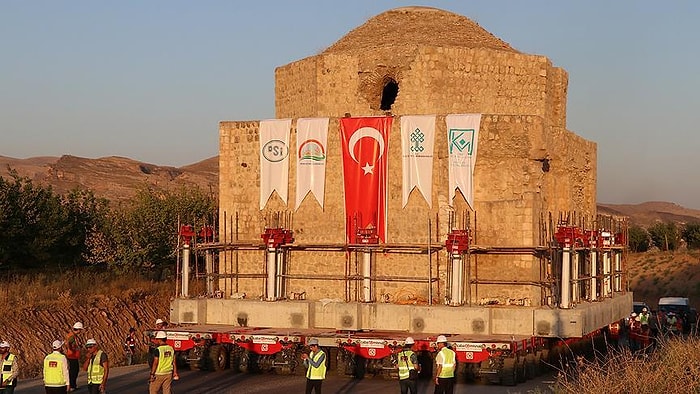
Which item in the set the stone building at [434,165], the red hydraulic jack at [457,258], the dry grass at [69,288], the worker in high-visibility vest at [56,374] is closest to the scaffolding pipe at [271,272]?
the stone building at [434,165]

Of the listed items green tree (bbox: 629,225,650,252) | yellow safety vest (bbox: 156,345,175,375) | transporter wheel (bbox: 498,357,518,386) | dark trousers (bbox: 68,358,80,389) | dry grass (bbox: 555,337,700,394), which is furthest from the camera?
green tree (bbox: 629,225,650,252)

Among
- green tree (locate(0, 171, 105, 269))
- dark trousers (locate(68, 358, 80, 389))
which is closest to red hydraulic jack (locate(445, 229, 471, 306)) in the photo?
dark trousers (locate(68, 358, 80, 389))

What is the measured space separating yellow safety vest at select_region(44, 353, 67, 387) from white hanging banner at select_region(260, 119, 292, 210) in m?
10.2

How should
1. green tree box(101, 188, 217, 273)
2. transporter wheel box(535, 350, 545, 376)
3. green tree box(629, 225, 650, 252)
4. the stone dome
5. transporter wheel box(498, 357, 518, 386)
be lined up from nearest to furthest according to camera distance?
transporter wheel box(498, 357, 518, 386) → transporter wheel box(535, 350, 545, 376) → the stone dome → green tree box(101, 188, 217, 273) → green tree box(629, 225, 650, 252)

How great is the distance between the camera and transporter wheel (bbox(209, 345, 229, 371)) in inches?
875

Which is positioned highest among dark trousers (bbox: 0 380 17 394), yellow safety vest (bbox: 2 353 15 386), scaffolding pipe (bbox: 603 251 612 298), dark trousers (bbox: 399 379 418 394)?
scaffolding pipe (bbox: 603 251 612 298)

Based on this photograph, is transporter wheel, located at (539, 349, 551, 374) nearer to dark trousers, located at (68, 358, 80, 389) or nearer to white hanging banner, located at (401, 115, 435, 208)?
white hanging banner, located at (401, 115, 435, 208)

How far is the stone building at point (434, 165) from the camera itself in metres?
23.0

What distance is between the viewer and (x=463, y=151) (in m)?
23.2

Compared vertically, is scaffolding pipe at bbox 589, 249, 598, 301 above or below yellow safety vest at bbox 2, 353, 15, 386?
above

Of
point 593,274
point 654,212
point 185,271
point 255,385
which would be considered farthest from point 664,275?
point 654,212

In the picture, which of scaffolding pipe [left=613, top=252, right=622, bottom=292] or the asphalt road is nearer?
the asphalt road

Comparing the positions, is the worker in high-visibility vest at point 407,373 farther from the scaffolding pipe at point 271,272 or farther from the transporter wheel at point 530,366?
the scaffolding pipe at point 271,272

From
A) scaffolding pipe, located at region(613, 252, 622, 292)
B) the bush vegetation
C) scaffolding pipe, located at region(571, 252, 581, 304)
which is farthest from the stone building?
the bush vegetation
